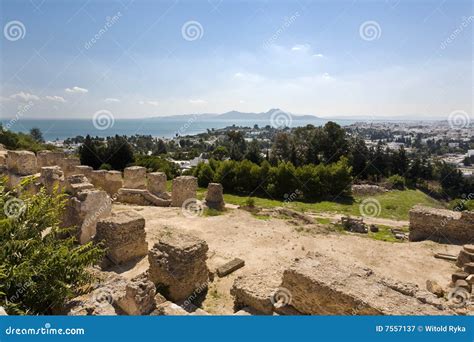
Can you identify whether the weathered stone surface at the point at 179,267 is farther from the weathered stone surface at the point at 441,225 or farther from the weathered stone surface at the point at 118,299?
the weathered stone surface at the point at 441,225

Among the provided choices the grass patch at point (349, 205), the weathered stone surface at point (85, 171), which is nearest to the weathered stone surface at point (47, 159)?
the weathered stone surface at point (85, 171)

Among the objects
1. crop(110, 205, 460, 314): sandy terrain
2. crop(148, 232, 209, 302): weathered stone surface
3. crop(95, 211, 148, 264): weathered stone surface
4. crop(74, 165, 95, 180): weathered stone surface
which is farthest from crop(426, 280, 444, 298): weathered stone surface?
crop(74, 165, 95, 180): weathered stone surface

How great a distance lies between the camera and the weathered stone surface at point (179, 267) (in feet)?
29.7

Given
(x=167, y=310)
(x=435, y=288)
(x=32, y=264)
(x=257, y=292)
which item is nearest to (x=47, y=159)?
(x=32, y=264)

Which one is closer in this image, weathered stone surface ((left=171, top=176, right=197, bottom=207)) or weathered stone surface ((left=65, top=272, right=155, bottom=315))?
weathered stone surface ((left=65, top=272, right=155, bottom=315))

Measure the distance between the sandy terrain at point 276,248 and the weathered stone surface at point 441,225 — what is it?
3.24ft

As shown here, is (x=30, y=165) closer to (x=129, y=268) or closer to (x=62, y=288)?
(x=129, y=268)

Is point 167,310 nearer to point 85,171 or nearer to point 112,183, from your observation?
point 112,183

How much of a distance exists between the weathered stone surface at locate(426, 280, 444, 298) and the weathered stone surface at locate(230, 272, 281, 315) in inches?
183

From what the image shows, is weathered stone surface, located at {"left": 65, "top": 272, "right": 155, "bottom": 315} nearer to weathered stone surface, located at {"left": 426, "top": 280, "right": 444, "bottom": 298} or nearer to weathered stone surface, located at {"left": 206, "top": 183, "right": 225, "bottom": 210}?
weathered stone surface, located at {"left": 426, "top": 280, "right": 444, "bottom": 298}

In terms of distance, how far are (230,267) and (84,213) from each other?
5.79 meters

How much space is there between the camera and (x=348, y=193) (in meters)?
30.7

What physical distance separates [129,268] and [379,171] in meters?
40.9

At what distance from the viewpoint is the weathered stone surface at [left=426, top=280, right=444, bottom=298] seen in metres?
9.55
